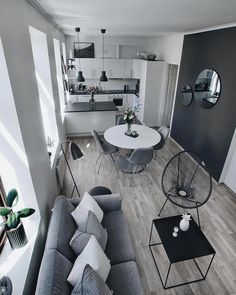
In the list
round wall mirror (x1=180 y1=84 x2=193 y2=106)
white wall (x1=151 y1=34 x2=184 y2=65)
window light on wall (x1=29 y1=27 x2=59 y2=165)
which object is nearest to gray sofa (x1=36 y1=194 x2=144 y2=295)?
window light on wall (x1=29 y1=27 x2=59 y2=165)

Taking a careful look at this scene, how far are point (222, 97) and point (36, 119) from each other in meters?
3.25

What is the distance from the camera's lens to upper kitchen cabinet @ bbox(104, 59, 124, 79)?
6.74 meters

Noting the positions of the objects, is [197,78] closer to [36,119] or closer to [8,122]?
[36,119]

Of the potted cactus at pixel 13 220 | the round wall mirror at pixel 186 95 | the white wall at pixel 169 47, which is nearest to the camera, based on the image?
the potted cactus at pixel 13 220

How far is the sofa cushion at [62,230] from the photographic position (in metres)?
1.70

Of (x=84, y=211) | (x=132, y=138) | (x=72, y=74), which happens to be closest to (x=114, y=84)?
(x=72, y=74)

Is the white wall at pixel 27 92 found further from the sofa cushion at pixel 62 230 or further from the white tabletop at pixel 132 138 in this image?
the white tabletop at pixel 132 138

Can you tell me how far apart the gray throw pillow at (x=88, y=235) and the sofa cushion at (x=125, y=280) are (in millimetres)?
240

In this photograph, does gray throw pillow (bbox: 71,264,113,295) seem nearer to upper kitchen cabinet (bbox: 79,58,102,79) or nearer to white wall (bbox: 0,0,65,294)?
white wall (bbox: 0,0,65,294)

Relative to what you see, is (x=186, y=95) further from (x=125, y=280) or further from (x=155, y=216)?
(x=125, y=280)

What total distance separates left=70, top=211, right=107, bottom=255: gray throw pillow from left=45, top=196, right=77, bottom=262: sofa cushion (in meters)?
0.06

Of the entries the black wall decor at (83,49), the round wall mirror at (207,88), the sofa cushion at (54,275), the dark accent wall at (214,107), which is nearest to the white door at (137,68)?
the black wall decor at (83,49)

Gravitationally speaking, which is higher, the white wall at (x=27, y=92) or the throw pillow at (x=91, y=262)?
the white wall at (x=27, y=92)

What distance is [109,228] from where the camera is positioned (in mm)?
2270
